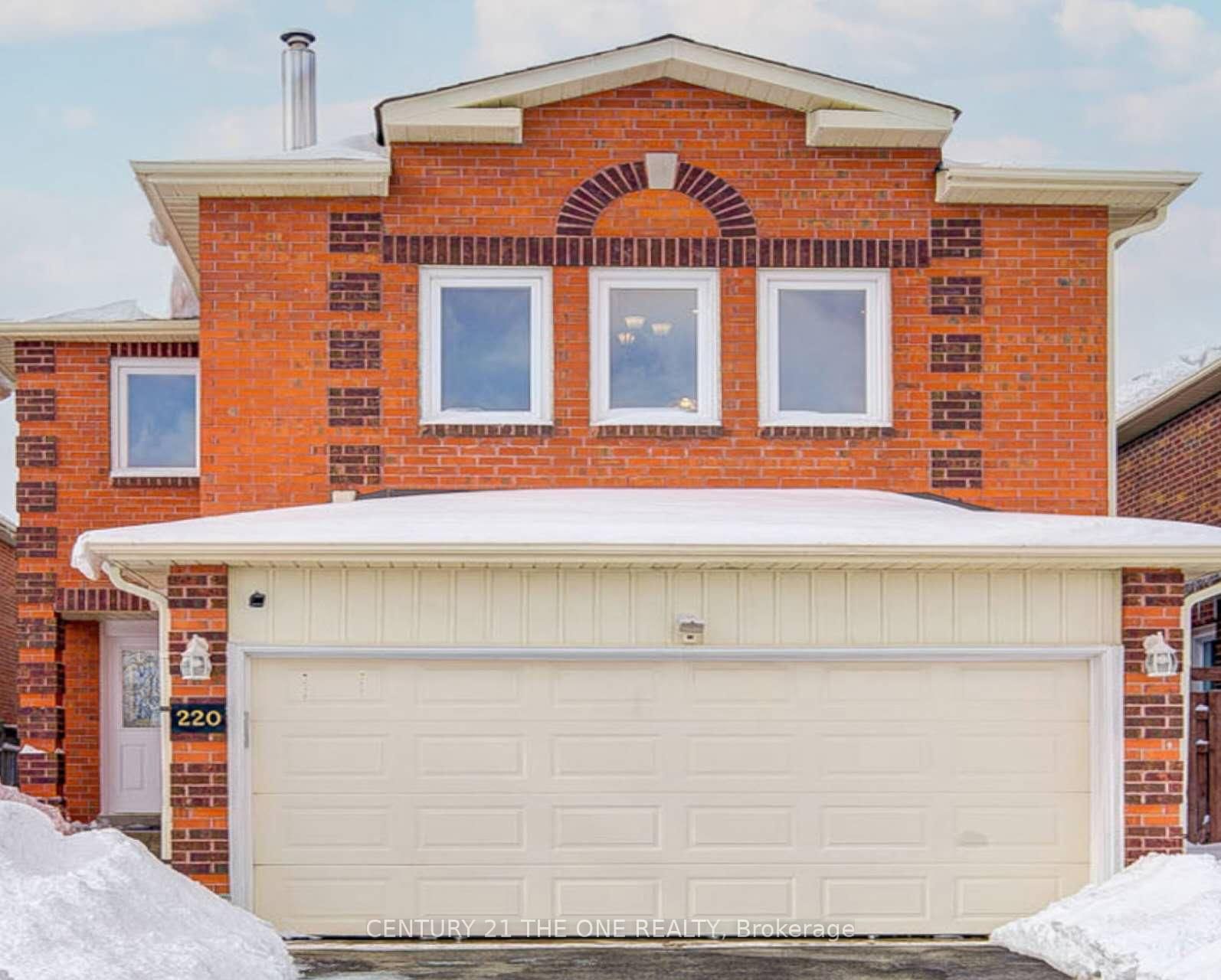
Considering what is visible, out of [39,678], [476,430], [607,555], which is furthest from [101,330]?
[607,555]

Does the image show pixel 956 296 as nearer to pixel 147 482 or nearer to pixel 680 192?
pixel 680 192

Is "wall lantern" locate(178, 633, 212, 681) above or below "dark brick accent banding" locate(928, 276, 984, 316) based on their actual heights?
below

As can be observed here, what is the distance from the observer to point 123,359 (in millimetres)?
14406

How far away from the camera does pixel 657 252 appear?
11.2 meters

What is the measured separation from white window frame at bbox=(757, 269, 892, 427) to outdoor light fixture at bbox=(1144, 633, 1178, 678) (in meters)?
2.53

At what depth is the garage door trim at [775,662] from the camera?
32.5ft

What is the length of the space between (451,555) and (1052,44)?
117 ft

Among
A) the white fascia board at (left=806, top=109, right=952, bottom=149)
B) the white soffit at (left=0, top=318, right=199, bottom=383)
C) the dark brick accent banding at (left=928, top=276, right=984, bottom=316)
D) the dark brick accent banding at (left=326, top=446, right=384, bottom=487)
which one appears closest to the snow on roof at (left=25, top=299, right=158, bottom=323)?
the white soffit at (left=0, top=318, right=199, bottom=383)

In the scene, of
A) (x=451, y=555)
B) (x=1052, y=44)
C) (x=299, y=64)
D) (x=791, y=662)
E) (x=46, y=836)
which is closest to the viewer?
(x=46, y=836)

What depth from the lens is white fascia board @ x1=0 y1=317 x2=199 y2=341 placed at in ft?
46.0

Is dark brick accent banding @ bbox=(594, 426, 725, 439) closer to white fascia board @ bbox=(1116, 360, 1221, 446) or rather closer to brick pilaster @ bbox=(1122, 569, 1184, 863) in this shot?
brick pilaster @ bbox=(1122, 569, 1184, 863)

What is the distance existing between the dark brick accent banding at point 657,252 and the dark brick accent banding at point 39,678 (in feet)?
20.5

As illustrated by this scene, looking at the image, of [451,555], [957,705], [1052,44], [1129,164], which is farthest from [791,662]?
[1052,44]

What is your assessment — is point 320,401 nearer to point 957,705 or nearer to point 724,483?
point 724,483
